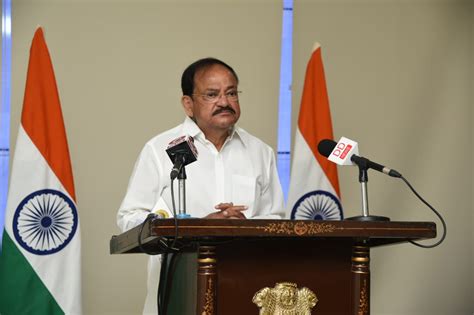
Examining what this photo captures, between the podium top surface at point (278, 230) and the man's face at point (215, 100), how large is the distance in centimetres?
110

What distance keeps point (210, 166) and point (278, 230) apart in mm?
1245

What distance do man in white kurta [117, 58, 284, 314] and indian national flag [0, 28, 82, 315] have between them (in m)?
0.91

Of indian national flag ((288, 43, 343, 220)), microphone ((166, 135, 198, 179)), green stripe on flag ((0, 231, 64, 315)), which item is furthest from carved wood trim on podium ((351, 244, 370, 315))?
green stripe on flag ((0, 231, 64, 315))

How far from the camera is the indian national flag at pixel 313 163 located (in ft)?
15.3

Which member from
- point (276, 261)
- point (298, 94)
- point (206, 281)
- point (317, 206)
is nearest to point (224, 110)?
point (276, 261)

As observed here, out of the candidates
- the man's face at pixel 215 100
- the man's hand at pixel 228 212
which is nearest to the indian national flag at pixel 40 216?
the man's face at pixel 215 100

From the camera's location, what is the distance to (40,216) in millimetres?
4195

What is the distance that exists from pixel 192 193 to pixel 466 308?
267 centimetres

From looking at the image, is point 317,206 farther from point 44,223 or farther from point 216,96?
point 44,223

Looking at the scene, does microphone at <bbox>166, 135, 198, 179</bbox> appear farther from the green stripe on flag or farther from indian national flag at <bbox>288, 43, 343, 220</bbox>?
indian national flag at <bbox>288, 43, 343, 220</bbox>

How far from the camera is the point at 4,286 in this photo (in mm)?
4168

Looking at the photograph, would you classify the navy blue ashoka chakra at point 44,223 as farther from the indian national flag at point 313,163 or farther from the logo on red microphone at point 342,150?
the logo on red microphone at point 342,150

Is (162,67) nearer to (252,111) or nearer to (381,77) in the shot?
(252,111)

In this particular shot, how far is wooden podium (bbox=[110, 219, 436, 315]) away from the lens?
230 cm
